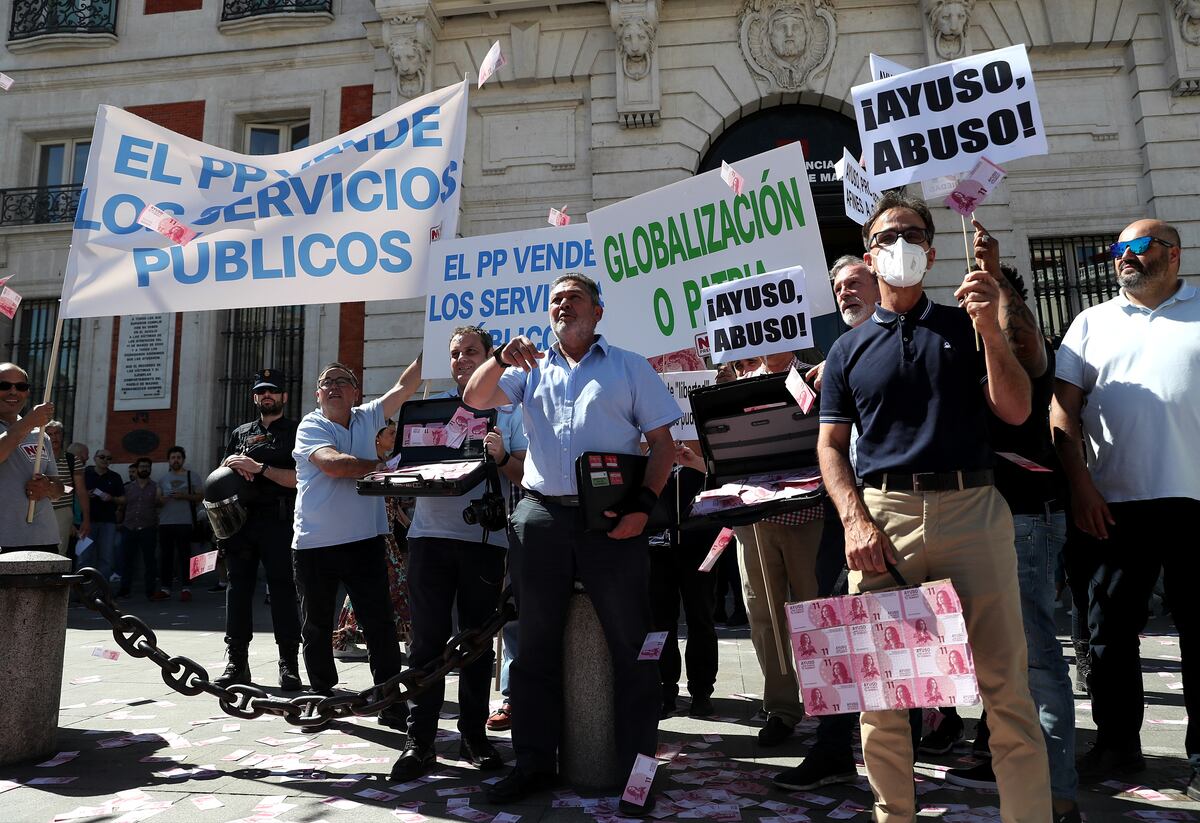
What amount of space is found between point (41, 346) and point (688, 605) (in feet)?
45.8

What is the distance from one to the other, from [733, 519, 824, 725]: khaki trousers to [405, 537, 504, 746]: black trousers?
4.26ft

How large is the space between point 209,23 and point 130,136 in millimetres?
10740

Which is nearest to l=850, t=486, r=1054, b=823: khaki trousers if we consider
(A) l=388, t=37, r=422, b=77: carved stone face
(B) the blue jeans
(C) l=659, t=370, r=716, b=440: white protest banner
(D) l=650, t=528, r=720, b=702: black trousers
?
(B) the blue jeans

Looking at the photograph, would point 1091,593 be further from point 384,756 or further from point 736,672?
point 384,756

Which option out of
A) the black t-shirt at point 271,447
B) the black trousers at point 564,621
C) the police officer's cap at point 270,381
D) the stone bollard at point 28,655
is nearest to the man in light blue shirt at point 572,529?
the black trousers at point 564,621

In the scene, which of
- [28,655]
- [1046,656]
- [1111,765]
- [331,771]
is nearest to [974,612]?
[1046,656]

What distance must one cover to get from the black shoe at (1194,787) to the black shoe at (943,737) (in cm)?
91

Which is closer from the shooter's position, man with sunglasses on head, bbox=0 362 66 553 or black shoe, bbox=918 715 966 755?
black shoe, bbox=918 715 966 755

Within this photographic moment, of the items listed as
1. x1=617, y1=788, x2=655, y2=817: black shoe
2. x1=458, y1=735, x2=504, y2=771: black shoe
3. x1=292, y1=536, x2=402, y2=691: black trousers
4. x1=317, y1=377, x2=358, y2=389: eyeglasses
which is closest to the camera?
x1=617, y1=788, x2=655, y2=817: black shoe

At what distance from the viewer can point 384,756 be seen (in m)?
3.92

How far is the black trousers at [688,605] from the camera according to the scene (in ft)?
15.5

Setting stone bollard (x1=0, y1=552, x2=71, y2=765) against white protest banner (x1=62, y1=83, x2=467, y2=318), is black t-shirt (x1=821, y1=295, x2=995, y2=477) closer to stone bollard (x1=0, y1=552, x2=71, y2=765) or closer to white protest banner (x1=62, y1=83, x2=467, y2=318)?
white protest banner (x1=62, y1=83, x2=467, y2=318)

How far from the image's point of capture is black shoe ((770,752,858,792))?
3.30 metres

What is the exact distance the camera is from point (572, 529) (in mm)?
3299
